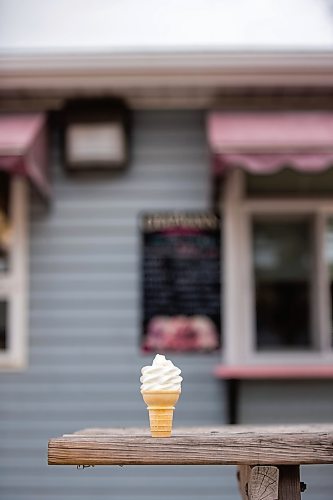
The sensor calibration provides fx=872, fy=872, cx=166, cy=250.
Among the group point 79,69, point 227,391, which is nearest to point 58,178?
point 79,69

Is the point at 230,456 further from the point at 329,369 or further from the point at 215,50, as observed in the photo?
the point at 215,50

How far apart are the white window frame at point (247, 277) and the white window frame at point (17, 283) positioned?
1.46 metres

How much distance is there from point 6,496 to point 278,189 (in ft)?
9.71

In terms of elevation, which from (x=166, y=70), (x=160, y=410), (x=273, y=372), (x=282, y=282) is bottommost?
(x=160, y=410)

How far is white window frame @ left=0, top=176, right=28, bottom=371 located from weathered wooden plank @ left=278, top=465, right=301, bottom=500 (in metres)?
3.72

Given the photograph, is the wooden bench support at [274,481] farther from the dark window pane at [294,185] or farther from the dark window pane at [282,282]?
the dark window pane at [294,185]

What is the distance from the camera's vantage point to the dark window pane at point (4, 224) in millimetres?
6453

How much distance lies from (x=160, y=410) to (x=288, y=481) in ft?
1.59

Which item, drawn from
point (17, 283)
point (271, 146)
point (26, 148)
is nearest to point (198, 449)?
point (271, 146)

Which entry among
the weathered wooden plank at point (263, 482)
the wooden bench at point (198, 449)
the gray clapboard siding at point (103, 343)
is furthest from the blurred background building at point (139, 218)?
the wooden bench at point (198, 449)

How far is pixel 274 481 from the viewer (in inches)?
113

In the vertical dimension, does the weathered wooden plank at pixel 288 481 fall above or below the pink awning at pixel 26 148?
below

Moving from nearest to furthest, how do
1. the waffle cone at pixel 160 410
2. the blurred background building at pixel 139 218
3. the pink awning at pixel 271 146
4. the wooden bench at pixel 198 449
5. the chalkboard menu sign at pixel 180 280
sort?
the wooden bench at pixel 198 449 → the waffle cone at pixel 160 410 → the pink awning at pixel 271 146 → the blurred background building at pixel 139 218 → the chalkboard menu sign at pixel 180 280

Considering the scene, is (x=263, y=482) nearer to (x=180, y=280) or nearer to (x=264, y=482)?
(x=264, y=482)
